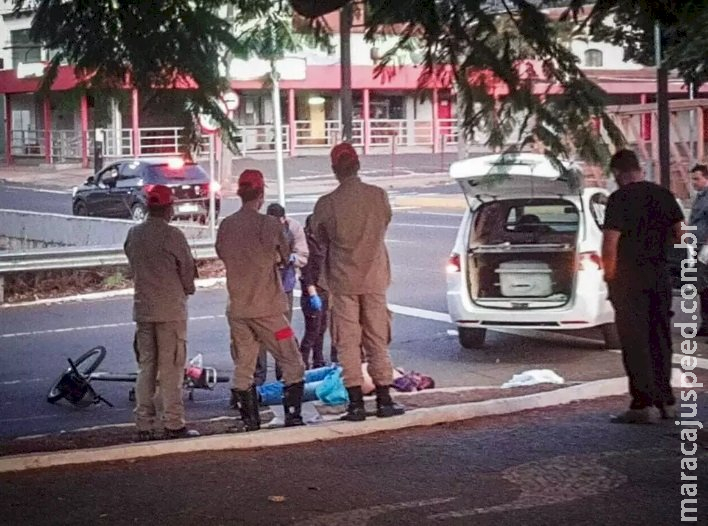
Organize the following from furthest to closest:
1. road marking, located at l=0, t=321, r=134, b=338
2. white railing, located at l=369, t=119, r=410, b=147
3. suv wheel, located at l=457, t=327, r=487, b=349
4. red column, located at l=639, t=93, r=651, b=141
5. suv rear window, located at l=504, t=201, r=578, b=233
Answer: white railing, located at l=369, t=119, r=410, b=147
red column, located at l=639, t=93, r=651, b=141
road marking, located at l=0, t=321, r=134, b=338
suv wheel, located at l=457, t=327, r=487, b=349
suv rear window, located at l=504, t=201, r=578, b=233

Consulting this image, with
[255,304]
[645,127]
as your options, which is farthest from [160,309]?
[645,127]

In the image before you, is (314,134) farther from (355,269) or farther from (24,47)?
(24,47)

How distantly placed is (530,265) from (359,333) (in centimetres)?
500

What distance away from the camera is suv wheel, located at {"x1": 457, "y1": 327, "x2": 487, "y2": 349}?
44.1 feet

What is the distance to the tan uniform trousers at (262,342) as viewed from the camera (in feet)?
27.8

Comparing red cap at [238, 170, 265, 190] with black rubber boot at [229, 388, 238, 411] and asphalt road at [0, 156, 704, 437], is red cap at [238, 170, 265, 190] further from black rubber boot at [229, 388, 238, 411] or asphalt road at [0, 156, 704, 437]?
asphalt road at [0, 156, 704, 437]

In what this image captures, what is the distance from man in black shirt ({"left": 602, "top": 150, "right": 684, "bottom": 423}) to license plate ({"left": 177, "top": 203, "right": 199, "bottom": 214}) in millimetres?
20291

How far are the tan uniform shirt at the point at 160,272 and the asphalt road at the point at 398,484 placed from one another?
1260 mm

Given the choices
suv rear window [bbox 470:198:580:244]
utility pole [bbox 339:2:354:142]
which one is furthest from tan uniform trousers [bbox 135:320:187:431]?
suv rear window [bbox 470:198:580:244]

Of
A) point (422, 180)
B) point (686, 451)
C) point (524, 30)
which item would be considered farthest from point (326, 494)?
point (422, 180)

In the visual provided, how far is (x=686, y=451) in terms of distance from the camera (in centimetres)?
724

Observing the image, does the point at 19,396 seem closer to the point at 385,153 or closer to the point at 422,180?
the point at 422,180

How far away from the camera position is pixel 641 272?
318 inches
